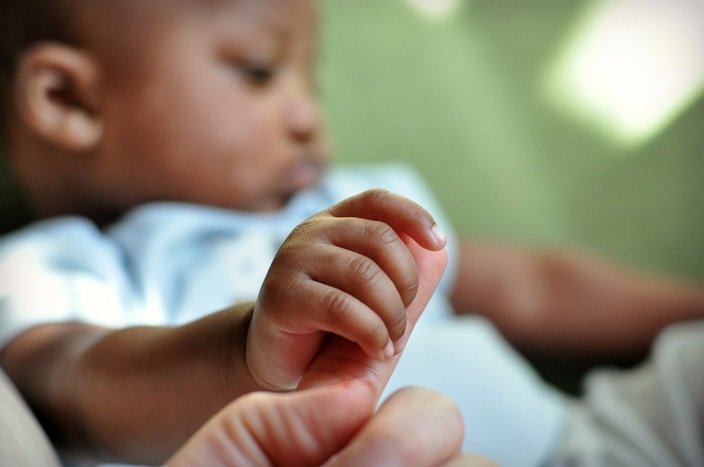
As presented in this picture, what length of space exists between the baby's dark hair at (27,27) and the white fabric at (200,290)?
143mm

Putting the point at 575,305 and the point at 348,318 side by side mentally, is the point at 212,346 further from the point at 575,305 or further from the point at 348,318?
the point at 575,305

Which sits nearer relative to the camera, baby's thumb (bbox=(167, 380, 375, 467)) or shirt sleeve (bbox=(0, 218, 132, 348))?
baby's thumb (bbox=(167, 380, 375, 467))

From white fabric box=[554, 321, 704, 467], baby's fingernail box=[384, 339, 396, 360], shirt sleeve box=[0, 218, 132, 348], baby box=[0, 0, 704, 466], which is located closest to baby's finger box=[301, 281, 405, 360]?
baby's fingernail box=[384, 339, 396, 360]

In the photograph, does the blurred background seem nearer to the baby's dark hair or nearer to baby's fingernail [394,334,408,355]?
the baby's dark hair

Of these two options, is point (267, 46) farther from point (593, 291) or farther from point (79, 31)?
point (593, 291)

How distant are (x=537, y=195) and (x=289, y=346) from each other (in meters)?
0.62

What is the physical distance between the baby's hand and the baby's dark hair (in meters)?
0.39

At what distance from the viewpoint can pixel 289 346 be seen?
33cm

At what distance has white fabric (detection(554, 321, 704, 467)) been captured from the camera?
59cm

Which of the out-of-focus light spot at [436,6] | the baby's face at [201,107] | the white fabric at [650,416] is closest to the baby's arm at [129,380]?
the baby's face at [201,107]

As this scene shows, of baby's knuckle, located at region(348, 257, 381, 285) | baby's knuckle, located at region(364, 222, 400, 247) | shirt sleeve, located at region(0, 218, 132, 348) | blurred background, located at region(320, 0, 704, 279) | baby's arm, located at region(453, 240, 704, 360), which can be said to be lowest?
baby's arm, located at region(453, 240, 704, 360)

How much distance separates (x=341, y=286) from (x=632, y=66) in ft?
2.46

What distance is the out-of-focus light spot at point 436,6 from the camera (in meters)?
0.95

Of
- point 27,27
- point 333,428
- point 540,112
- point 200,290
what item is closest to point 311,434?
point 333,428
